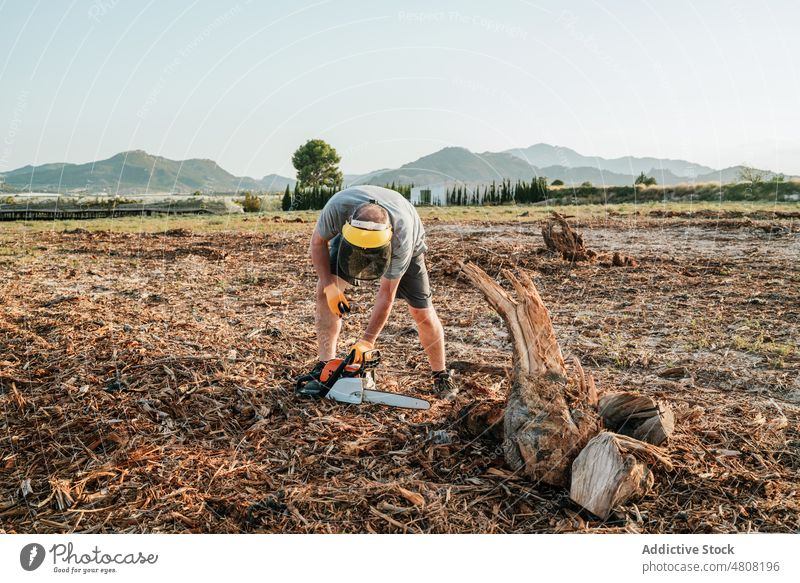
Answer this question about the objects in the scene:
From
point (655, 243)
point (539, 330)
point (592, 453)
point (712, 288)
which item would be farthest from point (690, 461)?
point (655, 243)

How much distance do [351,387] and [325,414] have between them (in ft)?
0.85

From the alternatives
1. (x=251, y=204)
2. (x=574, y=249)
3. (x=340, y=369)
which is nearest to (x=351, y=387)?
(x=340, y=369)

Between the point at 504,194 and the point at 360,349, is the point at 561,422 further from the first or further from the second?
the point at 504,194

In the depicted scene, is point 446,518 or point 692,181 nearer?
point 446,518

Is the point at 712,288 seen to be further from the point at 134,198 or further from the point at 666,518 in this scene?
the point at 134,198

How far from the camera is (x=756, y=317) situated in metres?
7.12

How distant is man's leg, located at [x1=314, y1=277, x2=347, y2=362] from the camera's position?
177 inches

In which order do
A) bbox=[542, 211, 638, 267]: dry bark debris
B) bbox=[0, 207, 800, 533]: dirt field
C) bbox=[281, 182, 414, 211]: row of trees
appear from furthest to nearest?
bbox=[281, 182, 414, 211]: row of trees, bbox=[542, 211, 638, 267]: dry bark debris, bbox=[0, 207, 800, 533]: dirt field

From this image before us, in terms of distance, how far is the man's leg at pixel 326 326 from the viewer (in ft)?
14.8

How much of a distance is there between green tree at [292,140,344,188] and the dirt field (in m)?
1.79

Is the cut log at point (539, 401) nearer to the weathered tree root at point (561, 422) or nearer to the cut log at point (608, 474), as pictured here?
the weathered tree root at point (561, 422)

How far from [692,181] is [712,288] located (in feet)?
92.2

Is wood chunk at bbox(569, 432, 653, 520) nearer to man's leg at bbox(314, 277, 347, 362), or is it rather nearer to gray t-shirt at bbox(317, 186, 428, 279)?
gray t-shirt at bbox(317, 186, 428, 279)

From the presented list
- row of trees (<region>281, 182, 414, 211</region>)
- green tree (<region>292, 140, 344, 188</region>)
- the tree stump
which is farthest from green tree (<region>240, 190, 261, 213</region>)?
the tree stump
